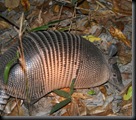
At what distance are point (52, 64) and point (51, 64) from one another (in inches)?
0.6

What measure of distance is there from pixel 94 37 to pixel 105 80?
30.6 inches

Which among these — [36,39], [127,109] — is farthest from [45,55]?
[127,109]

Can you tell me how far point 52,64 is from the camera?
3.97 metres

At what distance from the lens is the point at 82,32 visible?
5.11 m

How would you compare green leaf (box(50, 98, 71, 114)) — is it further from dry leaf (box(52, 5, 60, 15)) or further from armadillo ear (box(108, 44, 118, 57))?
dry leaf (box(52, 5, 60, 15))

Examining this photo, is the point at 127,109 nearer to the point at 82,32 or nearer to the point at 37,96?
the point at 37,96

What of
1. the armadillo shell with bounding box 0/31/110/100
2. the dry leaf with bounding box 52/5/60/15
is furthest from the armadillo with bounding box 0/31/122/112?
the dry leaf with bounding box 52/5/60/15

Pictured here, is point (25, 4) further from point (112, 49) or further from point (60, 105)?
point (60, 105)

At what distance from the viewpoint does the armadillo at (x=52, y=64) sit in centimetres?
387

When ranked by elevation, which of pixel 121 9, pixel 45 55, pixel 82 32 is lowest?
pixel 45 55

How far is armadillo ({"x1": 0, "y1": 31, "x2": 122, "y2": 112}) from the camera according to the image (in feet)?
12.7

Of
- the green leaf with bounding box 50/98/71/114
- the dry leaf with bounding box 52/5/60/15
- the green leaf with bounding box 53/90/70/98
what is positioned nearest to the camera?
the green leaf with bounding box 50/98/71/114

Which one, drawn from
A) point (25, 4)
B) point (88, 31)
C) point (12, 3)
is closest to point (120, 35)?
point (88, 31)

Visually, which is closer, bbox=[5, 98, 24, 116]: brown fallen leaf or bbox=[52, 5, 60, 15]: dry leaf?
bbox=[5, 98, 24, 116]: brown fallen leaf
